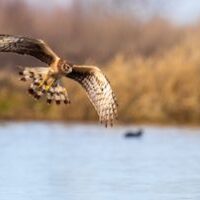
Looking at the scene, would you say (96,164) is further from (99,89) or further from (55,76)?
(55,76)

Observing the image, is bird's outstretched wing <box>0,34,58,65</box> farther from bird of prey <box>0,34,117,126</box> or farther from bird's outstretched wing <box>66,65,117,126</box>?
bird's outstretched wing <box>66,65,117,126</box>

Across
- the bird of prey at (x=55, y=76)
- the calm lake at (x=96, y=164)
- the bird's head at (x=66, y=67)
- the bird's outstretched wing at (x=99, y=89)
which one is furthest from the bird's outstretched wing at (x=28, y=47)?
the calm lake at (x=96, y=164)

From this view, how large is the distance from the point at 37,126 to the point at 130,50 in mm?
6118

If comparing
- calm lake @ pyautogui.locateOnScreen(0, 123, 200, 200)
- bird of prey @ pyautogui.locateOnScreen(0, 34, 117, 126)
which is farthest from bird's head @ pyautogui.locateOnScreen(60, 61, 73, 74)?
calm lake @ pyautogui.locateOnScreen(0, 123, 200, 200)

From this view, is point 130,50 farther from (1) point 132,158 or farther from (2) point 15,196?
(2) point 15,196

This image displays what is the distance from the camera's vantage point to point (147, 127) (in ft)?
114

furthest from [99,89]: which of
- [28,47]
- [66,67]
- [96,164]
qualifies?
[96,164]

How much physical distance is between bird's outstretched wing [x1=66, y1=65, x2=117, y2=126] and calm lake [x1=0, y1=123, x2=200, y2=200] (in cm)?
253

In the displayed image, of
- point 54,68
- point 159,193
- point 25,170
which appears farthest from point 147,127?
point 54,68

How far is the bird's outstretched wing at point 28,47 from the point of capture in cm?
1298

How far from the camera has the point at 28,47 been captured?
13.2 m

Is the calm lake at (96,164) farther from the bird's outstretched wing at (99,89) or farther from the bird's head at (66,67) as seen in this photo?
the bird's head at (66,67)

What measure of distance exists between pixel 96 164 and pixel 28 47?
28.1 ft

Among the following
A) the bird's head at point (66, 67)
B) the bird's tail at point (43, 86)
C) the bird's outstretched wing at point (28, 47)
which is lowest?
the bird's tail at point (43, 86)
